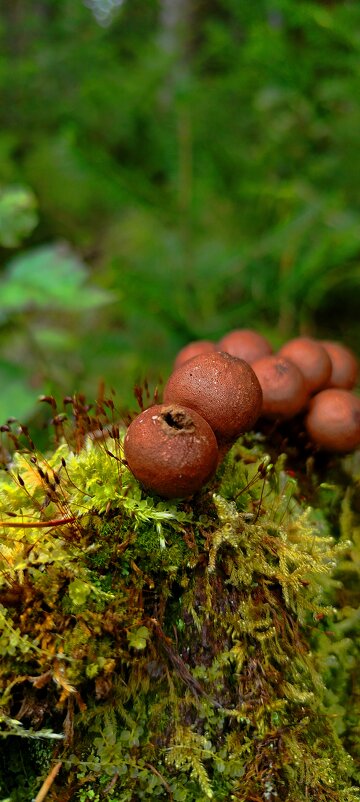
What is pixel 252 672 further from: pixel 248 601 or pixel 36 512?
pixel 36 512

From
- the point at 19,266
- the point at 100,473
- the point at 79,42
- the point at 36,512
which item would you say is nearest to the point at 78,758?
the point at 36,512

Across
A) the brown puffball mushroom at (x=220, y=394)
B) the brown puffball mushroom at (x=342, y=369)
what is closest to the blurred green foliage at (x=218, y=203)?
the brown puffball mushroom at (x=342, y=369)

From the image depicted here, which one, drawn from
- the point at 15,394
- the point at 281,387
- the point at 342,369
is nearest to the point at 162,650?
the point at 281,387

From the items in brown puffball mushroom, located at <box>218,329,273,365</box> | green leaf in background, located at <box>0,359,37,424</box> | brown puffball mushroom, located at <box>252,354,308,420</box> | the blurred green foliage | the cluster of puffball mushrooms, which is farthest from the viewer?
the blurred green foliage

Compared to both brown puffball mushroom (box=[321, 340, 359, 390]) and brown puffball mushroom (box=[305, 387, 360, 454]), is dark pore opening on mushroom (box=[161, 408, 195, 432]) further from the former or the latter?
brown puffball mushroom (box=[321, 340, 359, 390])

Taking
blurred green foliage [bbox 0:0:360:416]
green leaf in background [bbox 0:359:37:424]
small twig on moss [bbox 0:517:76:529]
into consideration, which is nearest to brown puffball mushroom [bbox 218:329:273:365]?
small twig on moss [bbox 0:517:76:529]

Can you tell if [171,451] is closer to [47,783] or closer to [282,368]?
[282,368]
